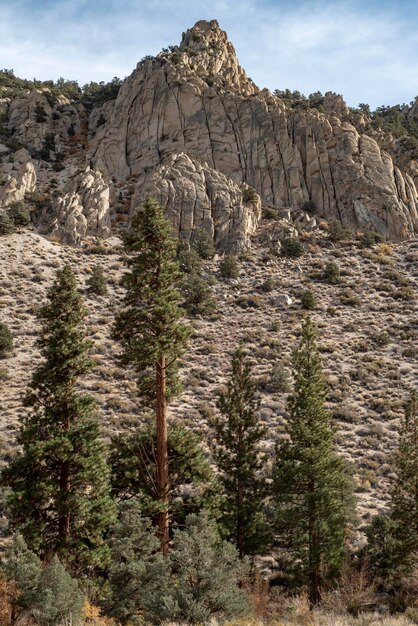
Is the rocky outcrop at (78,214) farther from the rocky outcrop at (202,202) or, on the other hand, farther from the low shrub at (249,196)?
the low shrub at (249,196)

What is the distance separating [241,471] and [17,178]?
182 feet

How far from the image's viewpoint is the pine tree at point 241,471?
21781mm

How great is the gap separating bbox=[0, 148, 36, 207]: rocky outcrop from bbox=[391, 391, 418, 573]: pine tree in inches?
2058

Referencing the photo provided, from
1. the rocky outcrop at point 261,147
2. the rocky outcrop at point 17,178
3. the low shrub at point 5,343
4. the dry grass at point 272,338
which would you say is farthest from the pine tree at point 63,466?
the rocky outcrop at point 261,147

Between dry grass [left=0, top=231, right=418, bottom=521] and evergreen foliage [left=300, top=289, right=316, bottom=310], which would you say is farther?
evergreen foliage [left=300, top=289, right=316, bottom=310]

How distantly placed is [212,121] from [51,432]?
6437 cm

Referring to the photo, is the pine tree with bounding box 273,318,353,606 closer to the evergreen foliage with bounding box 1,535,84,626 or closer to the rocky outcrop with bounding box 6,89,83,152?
the evergreen foliage with bounding box 1,535,84,626

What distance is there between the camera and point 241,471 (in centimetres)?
2297

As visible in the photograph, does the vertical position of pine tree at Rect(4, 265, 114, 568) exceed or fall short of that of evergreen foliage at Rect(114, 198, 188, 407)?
it falls short

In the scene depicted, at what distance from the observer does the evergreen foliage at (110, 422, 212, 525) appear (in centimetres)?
1883

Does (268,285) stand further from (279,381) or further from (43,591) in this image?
(43,591)

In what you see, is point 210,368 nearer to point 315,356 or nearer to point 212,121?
point 315,356

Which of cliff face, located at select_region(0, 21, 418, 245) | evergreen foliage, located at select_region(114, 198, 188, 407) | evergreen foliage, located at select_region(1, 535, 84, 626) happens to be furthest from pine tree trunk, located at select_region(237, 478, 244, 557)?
cliff face, located at select_region(0, 21, 418, 245)

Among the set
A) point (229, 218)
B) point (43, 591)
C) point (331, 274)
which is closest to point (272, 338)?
point (331, 274)
